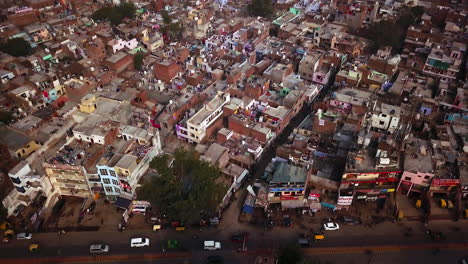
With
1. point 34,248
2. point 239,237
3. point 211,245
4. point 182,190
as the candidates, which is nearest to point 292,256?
point 239,237

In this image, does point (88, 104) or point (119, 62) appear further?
point (119, 62)

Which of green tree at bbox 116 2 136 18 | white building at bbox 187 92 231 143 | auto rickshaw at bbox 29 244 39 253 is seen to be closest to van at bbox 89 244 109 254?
auto rickshaw at bbox 29 244 39 253

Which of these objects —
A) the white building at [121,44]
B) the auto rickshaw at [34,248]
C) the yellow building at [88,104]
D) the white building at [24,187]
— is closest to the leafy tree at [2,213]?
the white building at [24,187]

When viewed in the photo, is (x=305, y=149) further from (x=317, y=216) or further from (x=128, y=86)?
(x=128, y=86)

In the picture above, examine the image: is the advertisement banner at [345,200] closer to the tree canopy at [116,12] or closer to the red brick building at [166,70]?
the red brick building at [166,70]

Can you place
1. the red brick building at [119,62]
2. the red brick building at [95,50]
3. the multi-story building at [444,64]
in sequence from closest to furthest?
the multi-story building at [444,64], the red brick building at [119,62], the red brick building at [95,50]

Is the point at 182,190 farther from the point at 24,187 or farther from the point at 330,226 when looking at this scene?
the point at 24,187

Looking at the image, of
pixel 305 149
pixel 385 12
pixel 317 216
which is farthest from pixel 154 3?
pixel 317 216
